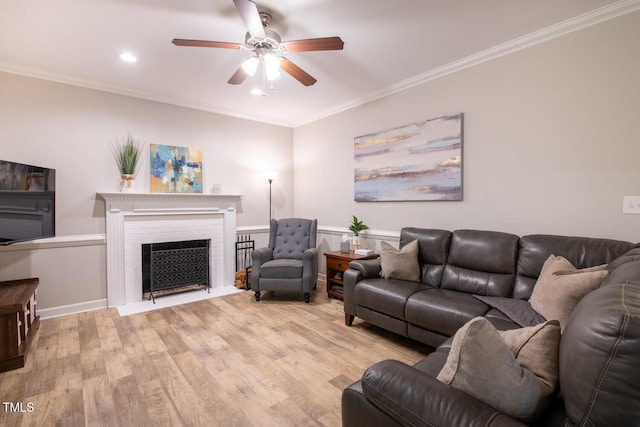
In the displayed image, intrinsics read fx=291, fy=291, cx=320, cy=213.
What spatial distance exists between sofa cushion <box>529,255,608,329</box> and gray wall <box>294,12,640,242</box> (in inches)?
27.3

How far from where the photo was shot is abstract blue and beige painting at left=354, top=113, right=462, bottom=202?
312 cm

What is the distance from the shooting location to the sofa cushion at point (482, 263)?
8.02 feet

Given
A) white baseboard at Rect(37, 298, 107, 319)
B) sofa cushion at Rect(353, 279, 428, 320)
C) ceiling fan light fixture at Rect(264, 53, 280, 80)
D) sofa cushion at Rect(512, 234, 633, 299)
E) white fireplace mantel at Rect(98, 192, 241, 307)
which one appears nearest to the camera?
sofa cushion at Rect(512, 234, 633, 299)

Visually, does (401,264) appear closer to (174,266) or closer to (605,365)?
(605,365)

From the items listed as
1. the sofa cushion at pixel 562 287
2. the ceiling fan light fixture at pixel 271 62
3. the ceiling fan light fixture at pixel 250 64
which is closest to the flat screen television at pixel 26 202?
the ceiling fan light fixture at pixel 250 64

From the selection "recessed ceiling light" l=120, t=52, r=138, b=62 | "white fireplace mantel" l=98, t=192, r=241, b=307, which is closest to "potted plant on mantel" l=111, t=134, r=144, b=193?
Answer: "white fireplace mantel" l=98, t=192, r=241, b=307

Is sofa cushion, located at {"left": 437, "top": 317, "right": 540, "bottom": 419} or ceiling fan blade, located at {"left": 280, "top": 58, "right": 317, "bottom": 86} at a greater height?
ceiling fan blade, located at {"left": 280, "top": 58, "right": 317, "bottom": 86}

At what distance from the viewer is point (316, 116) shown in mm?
4746

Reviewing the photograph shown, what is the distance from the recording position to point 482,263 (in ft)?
8.43

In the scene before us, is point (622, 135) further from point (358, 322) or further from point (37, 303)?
point (37, 303)

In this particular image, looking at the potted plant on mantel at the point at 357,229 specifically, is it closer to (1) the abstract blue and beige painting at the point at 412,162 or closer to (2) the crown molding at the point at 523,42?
(1) the abstract blue and beige painting at the point at 412,162

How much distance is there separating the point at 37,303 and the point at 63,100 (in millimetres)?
2276

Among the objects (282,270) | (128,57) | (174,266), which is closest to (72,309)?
(174,266)

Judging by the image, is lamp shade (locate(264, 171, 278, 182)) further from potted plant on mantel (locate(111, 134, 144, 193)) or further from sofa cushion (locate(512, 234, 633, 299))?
sofa cushion (locate(512, 234, 633, 299))
